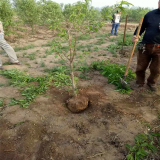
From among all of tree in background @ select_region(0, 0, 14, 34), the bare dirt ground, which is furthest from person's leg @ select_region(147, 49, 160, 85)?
tree in background @ select_region(0, 0, 14, 34)

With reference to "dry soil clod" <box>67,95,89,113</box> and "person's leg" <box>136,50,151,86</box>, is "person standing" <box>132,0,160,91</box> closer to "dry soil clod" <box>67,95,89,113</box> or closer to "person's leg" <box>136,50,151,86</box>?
"person's leg" <box>136,50,151,86</box>

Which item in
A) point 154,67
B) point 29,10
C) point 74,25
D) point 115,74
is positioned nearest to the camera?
point 74,25

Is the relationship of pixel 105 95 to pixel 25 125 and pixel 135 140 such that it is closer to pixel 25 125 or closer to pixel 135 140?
pixel 135 140

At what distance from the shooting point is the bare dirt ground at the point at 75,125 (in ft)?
6.25

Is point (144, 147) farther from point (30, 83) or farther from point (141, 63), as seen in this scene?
point (30, 83)

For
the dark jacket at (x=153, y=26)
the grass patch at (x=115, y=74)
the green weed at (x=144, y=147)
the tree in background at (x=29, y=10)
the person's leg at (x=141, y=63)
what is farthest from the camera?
the tree in background at (x=29, y=10)

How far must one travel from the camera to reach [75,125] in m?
2.36

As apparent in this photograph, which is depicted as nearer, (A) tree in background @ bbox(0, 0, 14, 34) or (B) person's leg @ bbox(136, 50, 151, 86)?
(B) person's leg @ bbox(136, 50, 151, 86)

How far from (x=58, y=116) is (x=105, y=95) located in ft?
4.14

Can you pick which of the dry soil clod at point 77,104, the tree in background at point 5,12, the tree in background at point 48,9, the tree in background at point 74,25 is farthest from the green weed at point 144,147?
the tree in background at point 48,9

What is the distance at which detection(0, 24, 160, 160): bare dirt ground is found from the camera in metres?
1.91

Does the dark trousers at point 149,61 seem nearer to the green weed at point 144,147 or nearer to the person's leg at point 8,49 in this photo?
the green weed at point 144,147

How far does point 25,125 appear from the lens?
229cm

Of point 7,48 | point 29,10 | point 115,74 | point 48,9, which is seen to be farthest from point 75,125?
point 48,9
